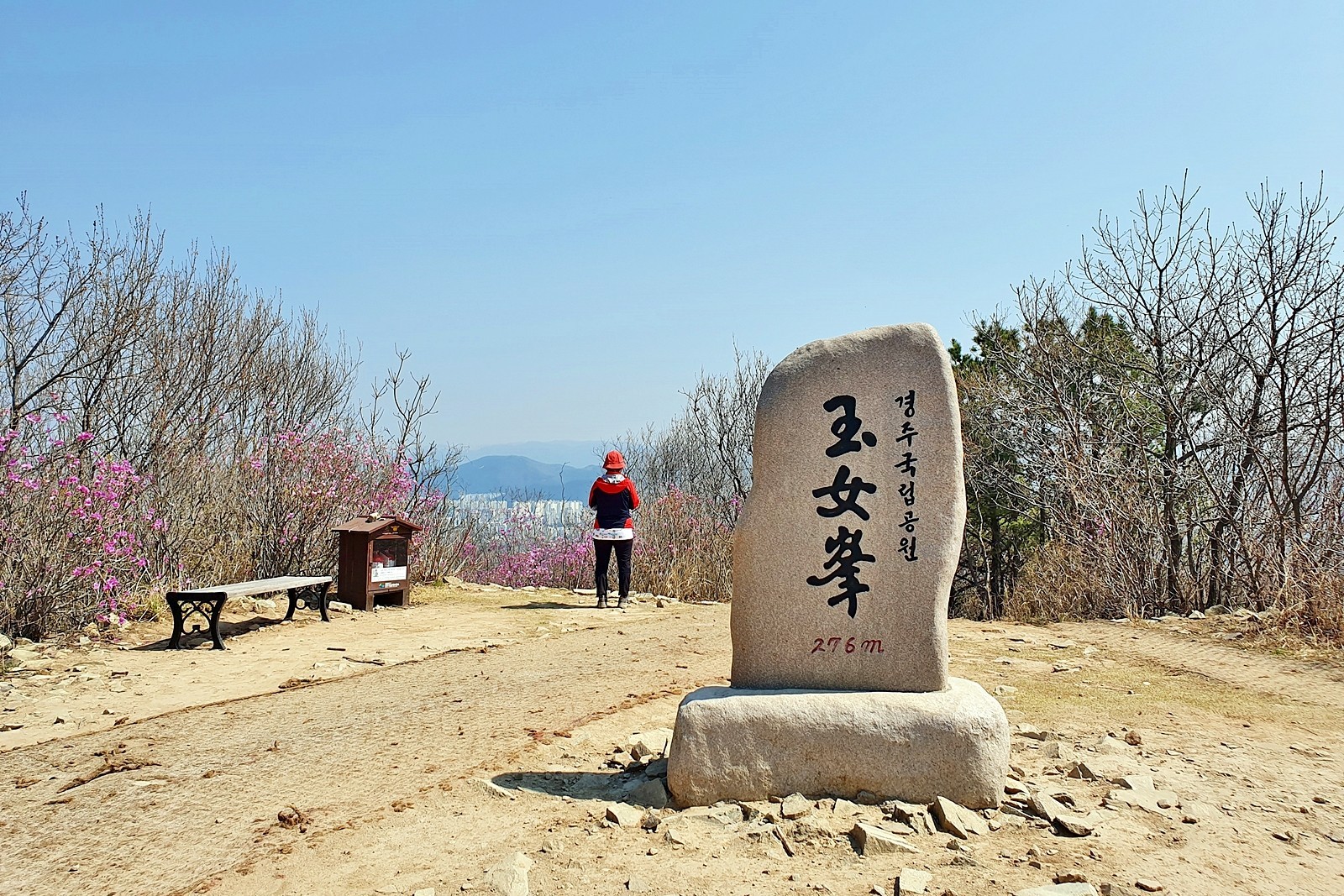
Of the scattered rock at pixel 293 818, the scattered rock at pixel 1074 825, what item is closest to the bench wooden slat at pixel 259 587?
the scattered rock at pixel 293 818

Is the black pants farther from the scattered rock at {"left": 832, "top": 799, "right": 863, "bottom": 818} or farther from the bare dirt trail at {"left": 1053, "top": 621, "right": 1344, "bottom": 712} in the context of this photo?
the scattered rock at {"left": 832, "top": 799, "right": 863, "bottom": 818}

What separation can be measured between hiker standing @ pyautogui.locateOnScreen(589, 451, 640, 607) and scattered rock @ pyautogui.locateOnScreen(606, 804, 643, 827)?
6.14 meters

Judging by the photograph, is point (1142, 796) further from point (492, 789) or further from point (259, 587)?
point (259, 587)

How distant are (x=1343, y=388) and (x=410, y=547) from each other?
10.5m

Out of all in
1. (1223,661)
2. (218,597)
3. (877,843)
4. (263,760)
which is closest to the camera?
(877,843)

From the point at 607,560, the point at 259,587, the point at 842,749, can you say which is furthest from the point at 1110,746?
the point at 259,587

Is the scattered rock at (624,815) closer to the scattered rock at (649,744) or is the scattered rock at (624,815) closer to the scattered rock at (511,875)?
the scattered rock at (511,875)

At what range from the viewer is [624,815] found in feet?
11.2

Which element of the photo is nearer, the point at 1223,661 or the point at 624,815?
the point at 624,815

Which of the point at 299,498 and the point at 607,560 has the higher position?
the point at 299,498

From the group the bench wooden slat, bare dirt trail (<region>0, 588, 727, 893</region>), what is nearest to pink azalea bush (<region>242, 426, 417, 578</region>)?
the bench wooden slat

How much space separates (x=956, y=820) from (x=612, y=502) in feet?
21.5

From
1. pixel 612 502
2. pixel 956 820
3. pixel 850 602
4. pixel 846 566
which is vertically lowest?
pixel 956 820

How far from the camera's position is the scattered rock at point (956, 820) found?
10.8 ft
